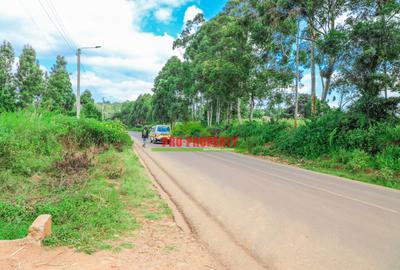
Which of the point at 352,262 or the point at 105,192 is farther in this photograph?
the point at 105,192

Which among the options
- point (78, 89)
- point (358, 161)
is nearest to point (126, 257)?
point (358, 161)

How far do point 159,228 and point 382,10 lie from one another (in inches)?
636

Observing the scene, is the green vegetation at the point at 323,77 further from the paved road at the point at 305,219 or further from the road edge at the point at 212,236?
the road edge at the point at 212,236

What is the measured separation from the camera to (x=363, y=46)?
596 inches

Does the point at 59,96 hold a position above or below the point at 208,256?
above

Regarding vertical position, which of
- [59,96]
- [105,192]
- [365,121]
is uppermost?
[59,96]

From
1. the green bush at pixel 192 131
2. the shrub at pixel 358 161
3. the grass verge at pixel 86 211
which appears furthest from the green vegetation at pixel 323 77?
the grass verge at pixel 86 211

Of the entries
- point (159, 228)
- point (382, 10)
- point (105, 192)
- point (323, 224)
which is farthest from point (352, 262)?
point (382, 10)

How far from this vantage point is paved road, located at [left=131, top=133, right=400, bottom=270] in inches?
174

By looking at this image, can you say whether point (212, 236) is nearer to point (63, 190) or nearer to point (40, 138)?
point (63, 190)

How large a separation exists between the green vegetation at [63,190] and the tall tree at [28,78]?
2371 centimetres

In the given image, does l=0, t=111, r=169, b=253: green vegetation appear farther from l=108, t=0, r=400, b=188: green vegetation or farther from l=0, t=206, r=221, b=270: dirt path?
l=108, t=0, r=400, b=188: green vegetation

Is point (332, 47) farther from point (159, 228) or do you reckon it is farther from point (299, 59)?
point (159, 228)

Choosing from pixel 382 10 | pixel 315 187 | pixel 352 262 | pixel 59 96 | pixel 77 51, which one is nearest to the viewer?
pixel 352 262
